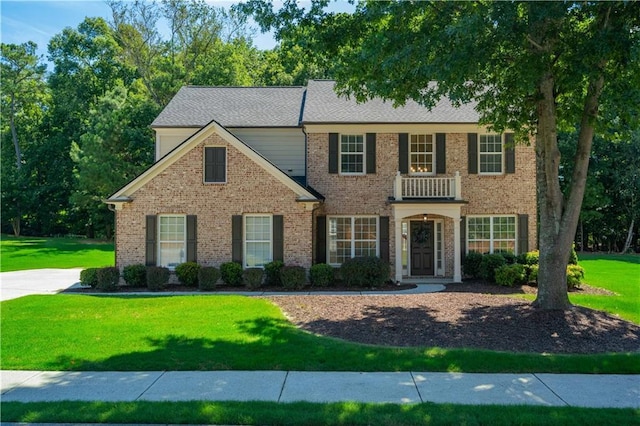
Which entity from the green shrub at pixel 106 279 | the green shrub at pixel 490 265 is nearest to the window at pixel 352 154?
the green shrub at pixel 490 265

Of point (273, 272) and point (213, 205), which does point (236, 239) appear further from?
point (273, 272)

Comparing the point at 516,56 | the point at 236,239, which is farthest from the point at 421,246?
the point at 516,56

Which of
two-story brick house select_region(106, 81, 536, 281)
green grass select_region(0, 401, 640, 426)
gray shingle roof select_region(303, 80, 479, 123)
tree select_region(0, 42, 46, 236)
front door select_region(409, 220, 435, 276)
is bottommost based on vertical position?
green grass select_region(0, 401, 640, 426)

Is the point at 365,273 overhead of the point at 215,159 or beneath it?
beneath

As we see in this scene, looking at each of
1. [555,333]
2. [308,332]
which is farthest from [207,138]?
[555,333]

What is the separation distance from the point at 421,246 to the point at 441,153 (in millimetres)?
3823

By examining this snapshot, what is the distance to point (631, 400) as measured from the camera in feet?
20.7

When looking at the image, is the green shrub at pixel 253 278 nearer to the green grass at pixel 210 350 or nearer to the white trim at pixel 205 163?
the white trim at pixel 205 163

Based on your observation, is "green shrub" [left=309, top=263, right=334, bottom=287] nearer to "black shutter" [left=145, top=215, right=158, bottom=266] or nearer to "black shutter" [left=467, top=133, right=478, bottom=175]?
"black shutter" [left=145, top=215, right=158, bottom=266]

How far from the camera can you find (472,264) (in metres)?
18.5

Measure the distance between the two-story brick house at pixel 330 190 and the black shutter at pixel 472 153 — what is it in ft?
0.16

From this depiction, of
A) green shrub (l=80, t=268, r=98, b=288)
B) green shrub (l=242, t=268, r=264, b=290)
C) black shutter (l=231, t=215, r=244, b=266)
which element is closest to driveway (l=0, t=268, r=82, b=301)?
green shrub (l=80, t=268, r=98, b=288)

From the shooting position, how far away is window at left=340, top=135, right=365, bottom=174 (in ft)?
63.0

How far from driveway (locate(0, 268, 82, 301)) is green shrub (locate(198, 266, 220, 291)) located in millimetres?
4827
